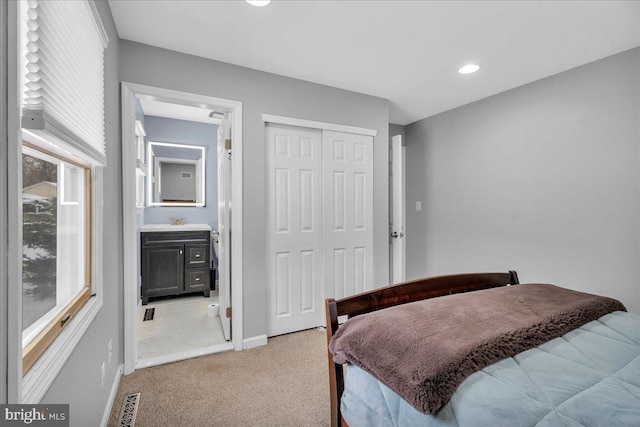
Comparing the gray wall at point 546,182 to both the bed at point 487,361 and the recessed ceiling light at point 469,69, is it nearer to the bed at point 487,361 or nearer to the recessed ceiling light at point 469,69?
the recessed ceiling light at point 469,69

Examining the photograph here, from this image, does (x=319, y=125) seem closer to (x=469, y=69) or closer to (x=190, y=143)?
(x=469, y=69)

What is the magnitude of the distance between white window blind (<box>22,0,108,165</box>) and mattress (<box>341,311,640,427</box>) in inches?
53.2

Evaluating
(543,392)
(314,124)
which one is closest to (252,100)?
(314,124)

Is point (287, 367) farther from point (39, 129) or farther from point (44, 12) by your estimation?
point (44, 12)

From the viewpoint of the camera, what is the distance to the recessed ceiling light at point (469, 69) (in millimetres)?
2639

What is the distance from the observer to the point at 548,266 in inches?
112

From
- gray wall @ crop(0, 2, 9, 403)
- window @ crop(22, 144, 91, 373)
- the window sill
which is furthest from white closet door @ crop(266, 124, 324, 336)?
gray wall @ crop(0, 2, 9, 403)

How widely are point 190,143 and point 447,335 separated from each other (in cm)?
439

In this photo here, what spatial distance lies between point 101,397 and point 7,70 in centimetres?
163

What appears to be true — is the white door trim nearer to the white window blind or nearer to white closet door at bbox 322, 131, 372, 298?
white closet door at bbox 322, 131, 372, 298

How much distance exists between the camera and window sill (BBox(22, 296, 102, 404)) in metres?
0.79

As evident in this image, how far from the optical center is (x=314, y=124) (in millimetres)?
2932

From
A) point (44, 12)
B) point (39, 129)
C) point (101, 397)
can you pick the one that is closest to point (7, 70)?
point (39, 129)

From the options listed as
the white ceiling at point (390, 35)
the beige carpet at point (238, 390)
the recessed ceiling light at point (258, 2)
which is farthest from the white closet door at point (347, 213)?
the recessed ceiling light at point (258, 2)
